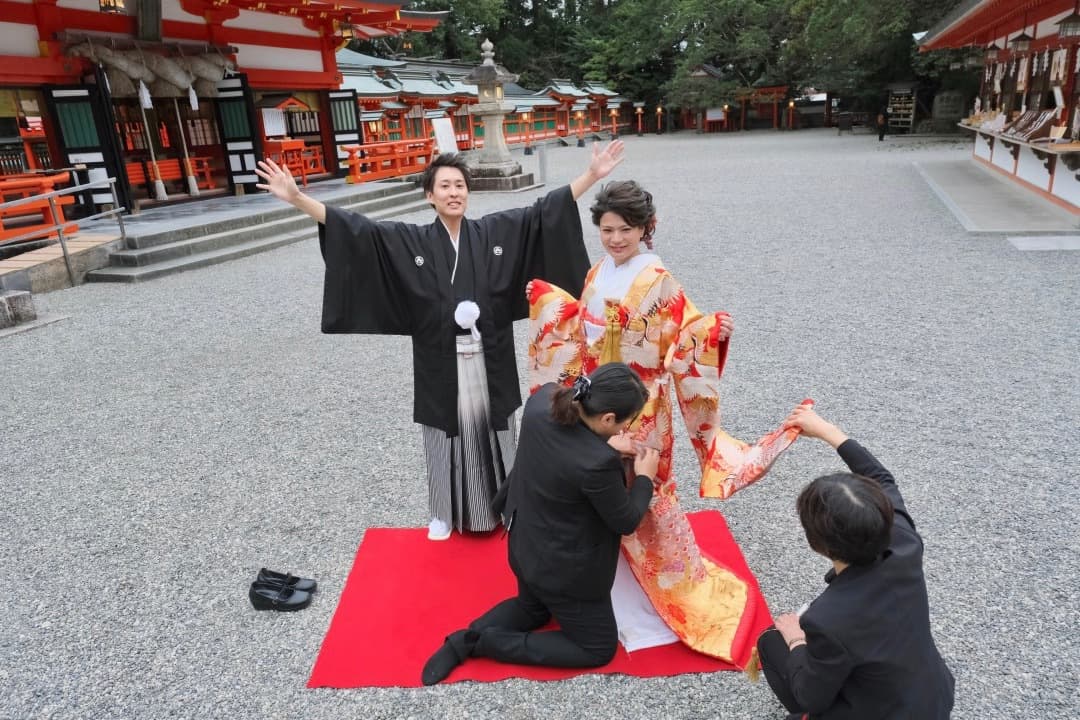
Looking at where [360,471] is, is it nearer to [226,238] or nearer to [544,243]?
[544,243]

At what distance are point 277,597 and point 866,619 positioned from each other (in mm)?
2241

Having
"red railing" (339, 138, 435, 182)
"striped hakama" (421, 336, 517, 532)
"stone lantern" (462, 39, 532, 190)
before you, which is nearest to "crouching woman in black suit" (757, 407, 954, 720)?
"striped hakama" (421, 336, 517, 532)

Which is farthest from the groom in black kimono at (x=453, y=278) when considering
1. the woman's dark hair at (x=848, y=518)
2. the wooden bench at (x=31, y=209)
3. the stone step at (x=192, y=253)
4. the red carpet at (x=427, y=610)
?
the wooden bench at (x=31, y=209)

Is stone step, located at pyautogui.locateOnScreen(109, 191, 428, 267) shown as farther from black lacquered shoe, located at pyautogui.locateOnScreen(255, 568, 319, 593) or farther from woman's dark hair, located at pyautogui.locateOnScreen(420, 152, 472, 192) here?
woman's dark hair, located at pyautogui.locateOnScreen(420, 152, 472, 192)

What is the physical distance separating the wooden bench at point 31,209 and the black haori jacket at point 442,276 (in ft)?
24.4

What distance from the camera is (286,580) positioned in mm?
2947

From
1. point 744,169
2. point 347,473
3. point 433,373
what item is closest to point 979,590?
point 433,373

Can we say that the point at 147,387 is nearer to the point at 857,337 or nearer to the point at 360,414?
the point at 360,414

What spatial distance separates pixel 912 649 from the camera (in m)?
1.70

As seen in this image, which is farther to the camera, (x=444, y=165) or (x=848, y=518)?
(x=444, y=165)

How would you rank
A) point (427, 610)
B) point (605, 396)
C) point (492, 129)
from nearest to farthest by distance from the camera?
point (605, 396) → point (427, 610) → point (492, 129)

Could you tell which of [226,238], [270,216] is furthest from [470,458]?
[270,216]

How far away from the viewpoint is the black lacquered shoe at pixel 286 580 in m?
2.93

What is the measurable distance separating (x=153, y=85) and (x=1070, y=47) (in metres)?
14.9
